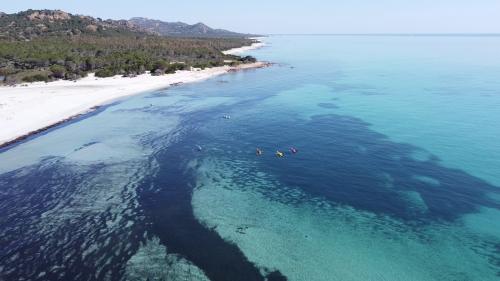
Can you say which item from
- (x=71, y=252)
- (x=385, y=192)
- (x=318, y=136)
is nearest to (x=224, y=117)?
(x=318, y=136)

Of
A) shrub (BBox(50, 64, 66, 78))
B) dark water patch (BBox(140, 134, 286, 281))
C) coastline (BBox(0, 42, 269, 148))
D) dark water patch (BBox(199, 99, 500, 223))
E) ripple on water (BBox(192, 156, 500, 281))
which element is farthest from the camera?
shrub (BBox(50, 64, 66, 78))

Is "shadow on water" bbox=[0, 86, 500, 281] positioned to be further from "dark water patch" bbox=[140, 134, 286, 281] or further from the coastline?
the coastline

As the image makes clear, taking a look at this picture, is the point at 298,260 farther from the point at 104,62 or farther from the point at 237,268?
the point at 104,62

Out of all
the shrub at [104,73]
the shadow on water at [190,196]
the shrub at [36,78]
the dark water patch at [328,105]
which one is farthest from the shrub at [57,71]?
the dark water patch at [328,105]

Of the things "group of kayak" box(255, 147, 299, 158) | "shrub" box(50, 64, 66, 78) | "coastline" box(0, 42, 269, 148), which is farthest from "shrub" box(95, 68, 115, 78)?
"group of kayak" box(255, 147, 299, 158)

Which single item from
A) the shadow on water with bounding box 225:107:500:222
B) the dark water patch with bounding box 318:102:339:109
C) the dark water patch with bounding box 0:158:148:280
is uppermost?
the shadow on water with bounding box 225:107:500:222

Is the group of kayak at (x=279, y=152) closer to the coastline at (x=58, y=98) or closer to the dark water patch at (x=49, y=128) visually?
the dark water patch at (x=49, y=128)

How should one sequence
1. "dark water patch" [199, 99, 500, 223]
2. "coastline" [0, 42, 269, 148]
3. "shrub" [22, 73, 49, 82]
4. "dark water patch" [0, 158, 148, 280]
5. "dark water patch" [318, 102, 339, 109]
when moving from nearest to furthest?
"dark water patch" [0, 158, 148, 280], "dark water patch" [199, 99, 500, 223], "coastline" [0, 42, 269, 148], "dark water patch" [318, 102, 339, 109], "shrub" [22, 73, 49, 82]

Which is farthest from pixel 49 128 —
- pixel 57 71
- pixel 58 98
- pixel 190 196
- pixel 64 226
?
pixel 57 71
